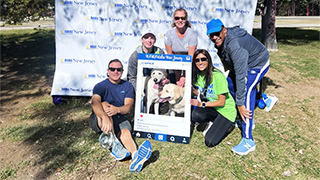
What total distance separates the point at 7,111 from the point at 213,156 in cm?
475

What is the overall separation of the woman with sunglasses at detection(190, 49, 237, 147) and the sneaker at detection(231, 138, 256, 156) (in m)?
0.29

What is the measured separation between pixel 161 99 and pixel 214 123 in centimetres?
98

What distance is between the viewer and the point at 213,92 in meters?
3.74

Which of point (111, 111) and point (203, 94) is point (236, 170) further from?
point (111, 111)

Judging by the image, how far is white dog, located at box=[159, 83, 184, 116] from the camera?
A: 3.78m

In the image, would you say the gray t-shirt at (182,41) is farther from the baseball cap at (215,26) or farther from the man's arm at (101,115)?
the man's arm at (101,115)

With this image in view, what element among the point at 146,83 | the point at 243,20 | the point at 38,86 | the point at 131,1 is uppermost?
the point at 131,1

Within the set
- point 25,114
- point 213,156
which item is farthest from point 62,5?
point 213,156

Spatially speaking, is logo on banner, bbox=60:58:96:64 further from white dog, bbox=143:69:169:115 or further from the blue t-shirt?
white dog, bbox=143:69:169:115

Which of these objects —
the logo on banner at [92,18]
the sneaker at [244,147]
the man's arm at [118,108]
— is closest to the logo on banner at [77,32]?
the logo on banner at [92,18]

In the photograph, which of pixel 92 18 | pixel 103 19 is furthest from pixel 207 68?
pixel 92 18

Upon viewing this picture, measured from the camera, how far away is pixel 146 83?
385 centimetres

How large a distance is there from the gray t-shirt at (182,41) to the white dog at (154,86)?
0.68 m

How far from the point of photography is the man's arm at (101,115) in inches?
130
